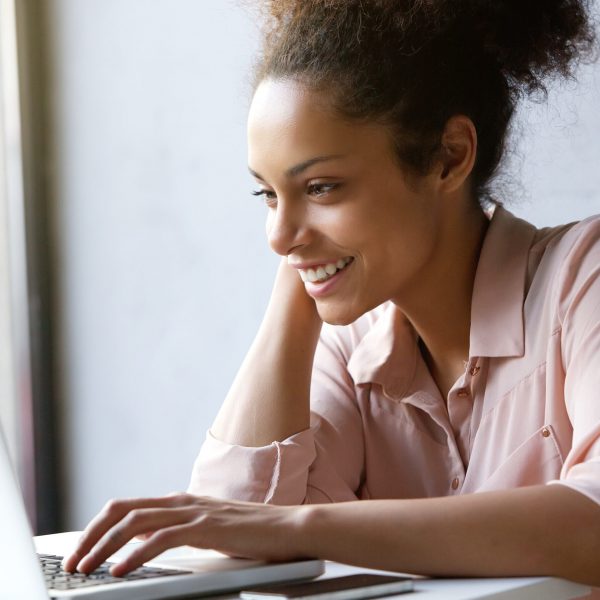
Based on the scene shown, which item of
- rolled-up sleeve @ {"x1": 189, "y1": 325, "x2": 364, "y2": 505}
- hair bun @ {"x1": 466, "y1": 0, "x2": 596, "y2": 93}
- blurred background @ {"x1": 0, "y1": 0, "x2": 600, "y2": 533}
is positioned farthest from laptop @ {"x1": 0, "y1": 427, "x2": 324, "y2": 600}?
blurred background @ {"x1": 0, "y1": 0, "x2": 600, "y2": 533}

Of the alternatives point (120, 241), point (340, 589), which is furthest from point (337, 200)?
point (120, 241)

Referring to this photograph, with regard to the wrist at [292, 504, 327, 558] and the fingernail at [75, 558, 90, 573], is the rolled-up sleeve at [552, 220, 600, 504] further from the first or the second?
the fingernail at [75, 558, 90, 573]

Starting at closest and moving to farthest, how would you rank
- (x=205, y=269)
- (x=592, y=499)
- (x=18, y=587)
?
1. (x=18, y=587)
2. (x=592, y=499)
3. (x=205, y=269)

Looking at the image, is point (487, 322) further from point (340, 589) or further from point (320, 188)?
point (340, 589)

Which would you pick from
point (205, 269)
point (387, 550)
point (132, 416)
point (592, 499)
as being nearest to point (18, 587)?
point (387, 550)

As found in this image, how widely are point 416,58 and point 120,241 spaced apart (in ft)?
4.85

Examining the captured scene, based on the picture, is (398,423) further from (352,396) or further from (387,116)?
(387,116)

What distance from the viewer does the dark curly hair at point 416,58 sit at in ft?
4.39

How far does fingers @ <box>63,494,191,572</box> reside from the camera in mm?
949

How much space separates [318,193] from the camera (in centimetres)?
132

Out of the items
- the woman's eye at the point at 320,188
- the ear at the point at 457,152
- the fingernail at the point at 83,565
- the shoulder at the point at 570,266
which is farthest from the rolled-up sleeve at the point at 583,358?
the fingernail at the point at 83,565

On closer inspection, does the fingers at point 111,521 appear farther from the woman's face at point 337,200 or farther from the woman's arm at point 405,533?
the woman's face at point 337,200

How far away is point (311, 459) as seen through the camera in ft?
4.56

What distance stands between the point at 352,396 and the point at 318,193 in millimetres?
330
